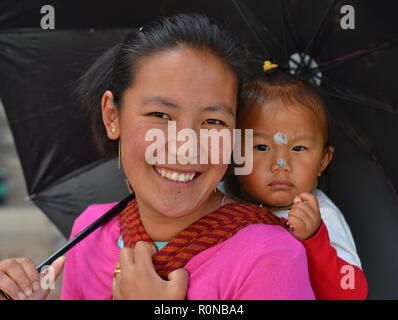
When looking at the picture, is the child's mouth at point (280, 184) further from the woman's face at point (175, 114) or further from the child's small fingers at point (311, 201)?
the woman's face at point (175, 114)

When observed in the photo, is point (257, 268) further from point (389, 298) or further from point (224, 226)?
point (389, 298)

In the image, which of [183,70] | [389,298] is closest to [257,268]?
[183,70]

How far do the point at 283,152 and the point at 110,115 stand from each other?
26.9 inches

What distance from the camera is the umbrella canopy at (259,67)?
5.92 ft

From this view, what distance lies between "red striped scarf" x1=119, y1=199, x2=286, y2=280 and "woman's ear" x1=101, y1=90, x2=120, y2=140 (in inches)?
14.1

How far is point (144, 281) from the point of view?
122cm

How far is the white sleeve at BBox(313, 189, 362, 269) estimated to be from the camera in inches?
65.4

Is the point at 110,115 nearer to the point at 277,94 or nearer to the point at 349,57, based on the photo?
the point at 277,94

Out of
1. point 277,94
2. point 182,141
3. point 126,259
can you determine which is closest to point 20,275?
point 126,259

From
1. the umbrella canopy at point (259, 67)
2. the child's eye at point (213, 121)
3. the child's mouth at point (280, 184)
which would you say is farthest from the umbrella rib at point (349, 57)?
the child's eye at point (213, 121)

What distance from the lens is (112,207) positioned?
1662 millimetres

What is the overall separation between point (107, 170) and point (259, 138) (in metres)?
0.84

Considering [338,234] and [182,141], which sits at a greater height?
[182,141]

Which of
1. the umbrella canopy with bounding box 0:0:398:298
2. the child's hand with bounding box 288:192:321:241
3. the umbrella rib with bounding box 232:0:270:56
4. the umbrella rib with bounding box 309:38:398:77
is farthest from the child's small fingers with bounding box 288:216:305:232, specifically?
the umbrella rib with bounding box 232:0:270:56
